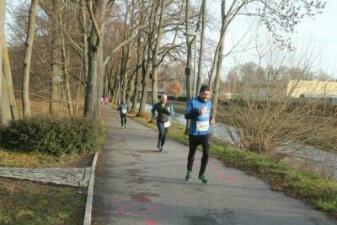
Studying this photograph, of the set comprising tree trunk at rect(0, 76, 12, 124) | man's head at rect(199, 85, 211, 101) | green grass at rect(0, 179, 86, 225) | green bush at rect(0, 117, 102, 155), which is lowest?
green grass at rect(0, 179, 86, 225)

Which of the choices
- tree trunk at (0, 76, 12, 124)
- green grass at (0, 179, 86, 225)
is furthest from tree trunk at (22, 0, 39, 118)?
green grass at (0, 179, 86, 225)

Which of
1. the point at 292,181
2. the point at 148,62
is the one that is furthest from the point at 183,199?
the point at 148,62

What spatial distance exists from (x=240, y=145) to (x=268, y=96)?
2.20 m

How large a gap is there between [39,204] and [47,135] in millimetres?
6139

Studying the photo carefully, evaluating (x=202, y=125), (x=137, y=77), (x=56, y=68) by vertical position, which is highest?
(x=56, y=68)

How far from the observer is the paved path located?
25.9ft

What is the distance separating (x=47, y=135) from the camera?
14.5 metres

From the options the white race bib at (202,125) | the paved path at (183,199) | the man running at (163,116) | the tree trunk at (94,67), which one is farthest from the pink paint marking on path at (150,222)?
the tree trunk at (94,67)

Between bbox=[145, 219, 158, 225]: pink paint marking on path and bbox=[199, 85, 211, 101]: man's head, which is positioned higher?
bbox=[199, 85, 211, 101]: man's head

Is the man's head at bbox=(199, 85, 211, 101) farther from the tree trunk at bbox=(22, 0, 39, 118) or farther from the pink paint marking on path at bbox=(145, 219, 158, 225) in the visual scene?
the tree trunk at bbox=(22, 0, 39, 118)

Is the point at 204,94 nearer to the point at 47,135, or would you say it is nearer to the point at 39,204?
the point at 39,204

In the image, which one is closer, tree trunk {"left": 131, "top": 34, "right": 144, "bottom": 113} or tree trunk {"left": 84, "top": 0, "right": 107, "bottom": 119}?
tree trunk {"left": 84, "top": 0, "right": 107, "bottom": 119}

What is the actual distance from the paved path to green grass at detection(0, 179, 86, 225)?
338 mm

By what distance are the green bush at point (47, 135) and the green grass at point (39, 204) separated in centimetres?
405
